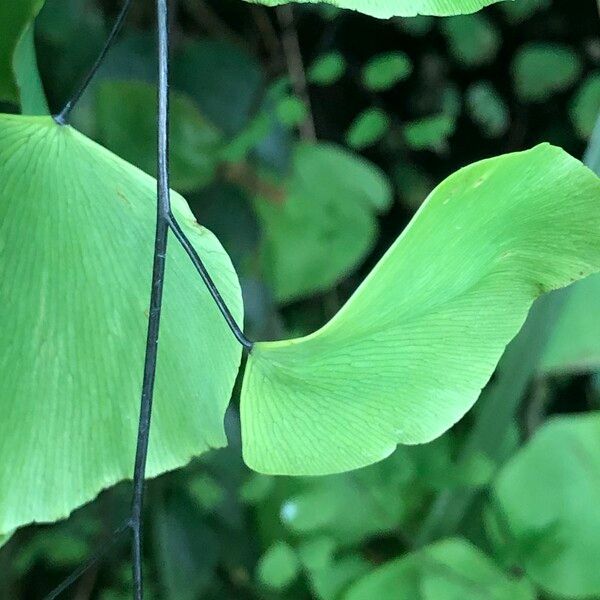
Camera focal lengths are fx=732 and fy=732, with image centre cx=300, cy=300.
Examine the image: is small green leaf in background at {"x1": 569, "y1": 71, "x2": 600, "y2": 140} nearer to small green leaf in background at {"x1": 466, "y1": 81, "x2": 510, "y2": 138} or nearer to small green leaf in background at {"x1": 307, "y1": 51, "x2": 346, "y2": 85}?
small green leaf in background at {"x1": 466, "y1": 81, "x2": 510, "y2": 138}

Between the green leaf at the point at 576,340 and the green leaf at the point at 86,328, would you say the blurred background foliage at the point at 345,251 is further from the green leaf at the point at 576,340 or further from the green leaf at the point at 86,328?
the green leaf at the point at 86,328

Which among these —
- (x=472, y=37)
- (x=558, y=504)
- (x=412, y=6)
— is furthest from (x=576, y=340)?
(x=412, y=6)

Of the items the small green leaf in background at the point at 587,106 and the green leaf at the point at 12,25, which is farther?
the small green leaf in background at the point at 587,106

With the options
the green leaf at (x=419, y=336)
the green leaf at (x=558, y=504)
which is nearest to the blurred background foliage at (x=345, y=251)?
the green leaf at (x=558, y=504)

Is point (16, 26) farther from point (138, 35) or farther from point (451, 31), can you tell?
point (451, 31)

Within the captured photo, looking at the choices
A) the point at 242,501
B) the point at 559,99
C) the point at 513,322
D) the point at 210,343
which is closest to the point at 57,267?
the point at 210,343

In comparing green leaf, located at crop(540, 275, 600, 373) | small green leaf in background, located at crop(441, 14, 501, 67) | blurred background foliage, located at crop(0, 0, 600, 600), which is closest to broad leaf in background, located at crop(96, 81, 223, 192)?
blurred background foliage, located at crop(0, 0, 600, 600)
